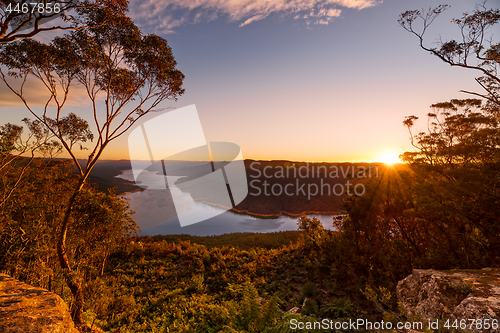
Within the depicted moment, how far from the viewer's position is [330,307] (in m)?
7.69

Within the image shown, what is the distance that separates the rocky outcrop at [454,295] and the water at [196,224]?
2406 inches

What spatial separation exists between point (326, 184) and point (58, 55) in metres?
100

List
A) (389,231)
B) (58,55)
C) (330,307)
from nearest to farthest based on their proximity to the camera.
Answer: (330,307) → (58,55) → (389,231)

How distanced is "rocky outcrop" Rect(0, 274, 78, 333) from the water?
58891 millimetres

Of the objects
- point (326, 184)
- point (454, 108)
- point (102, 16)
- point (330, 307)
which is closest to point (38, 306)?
point (330, 307)

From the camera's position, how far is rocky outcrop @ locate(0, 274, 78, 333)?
13.2 ft

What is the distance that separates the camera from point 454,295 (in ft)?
15.4

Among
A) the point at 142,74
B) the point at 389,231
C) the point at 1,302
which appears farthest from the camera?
the point at 142,74

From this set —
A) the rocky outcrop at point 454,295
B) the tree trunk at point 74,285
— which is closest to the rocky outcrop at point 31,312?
the tree trunk at point 74,285

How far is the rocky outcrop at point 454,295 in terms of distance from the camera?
384 cm

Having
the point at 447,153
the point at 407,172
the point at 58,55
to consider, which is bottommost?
the point at 407,172

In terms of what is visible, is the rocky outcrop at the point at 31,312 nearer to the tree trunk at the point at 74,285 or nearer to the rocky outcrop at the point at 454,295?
the tree trunk at the point at 74,285

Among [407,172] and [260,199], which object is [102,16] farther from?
[260,199]

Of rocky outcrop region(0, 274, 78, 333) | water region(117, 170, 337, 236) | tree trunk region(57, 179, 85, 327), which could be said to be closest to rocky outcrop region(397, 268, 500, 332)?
rocky outcrop region(0, 274, 78, 333)
